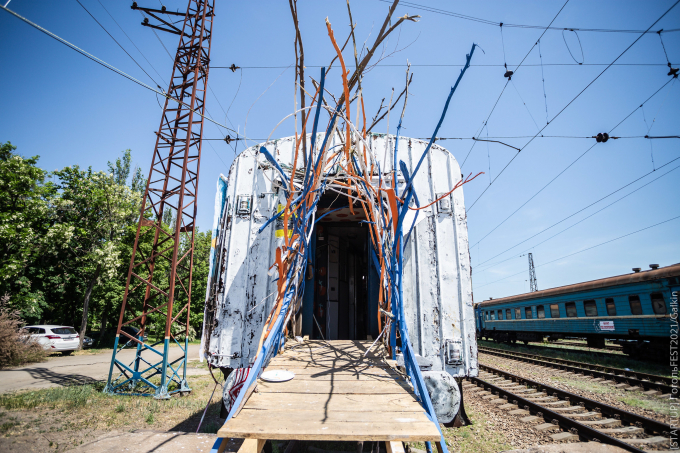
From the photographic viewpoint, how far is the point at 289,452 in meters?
3.14

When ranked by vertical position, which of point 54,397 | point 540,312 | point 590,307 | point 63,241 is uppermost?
point 63,241

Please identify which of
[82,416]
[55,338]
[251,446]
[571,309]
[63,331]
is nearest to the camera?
[251,446]

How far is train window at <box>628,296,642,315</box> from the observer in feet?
31.5

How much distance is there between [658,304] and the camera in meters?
8.96

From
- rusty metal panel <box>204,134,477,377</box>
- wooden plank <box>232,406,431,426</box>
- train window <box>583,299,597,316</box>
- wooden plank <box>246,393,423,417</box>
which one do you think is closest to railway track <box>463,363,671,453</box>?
rusty metal panel <box>204,134,477,377</box>

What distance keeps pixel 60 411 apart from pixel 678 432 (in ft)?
34.8

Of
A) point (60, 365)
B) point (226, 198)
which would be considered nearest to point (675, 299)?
point (226, 198)

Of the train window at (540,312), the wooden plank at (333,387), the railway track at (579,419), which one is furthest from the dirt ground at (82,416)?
the train window at (540,312)

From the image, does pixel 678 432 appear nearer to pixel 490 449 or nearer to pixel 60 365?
pixel 490 449

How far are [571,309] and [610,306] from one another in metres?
1.77

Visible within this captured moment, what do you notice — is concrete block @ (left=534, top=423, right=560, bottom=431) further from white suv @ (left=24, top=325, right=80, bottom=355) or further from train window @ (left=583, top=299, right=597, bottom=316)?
white suv @ (left=24, top=325, right=80, bottom=355)

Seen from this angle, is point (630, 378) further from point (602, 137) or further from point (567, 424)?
point (602, 137)

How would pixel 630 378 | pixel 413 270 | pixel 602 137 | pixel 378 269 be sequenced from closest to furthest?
pixel 378 269 → pixel 413 270 → pixel 630 378 → pixel 602 137

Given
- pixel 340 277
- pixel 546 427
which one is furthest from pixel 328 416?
pixel 340 277
